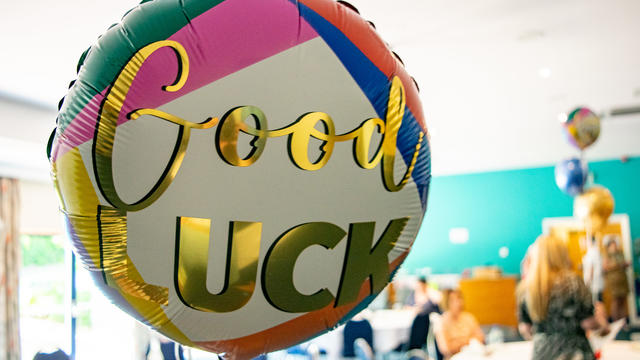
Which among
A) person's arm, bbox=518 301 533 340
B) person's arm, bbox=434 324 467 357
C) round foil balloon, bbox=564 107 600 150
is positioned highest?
round foil balloon, bbox=564 107 600 150

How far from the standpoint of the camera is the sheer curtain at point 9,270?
6.42m

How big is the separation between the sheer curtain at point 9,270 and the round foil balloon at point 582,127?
665 centimetres

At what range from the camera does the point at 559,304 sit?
3.09 m

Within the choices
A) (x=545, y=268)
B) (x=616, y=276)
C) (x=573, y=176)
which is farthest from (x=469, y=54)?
(x=616, y=276)

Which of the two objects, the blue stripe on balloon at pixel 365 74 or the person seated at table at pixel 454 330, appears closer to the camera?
the blue stripe on balloon at pixel 365 74

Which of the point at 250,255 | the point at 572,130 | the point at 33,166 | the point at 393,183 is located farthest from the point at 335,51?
the point at 33,166

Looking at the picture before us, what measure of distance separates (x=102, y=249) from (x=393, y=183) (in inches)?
20.3

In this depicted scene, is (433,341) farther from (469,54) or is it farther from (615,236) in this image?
(615,236)

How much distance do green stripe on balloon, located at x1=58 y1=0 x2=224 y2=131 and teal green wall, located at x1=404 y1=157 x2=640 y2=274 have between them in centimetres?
851

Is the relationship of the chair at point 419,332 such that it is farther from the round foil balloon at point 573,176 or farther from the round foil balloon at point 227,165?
the round foil balloon at point 227,165

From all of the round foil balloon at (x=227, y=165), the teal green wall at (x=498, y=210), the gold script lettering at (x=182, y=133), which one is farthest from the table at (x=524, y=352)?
the teal green wall at (x=498, y=210)

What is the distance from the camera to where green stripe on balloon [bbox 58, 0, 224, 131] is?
837 mm

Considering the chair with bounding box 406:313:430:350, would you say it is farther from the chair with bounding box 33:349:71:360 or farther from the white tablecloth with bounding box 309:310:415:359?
the chair with bounding box 33:349:71:360

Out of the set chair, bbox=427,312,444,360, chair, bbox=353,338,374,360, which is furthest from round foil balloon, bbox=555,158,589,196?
chair, bbox=353,338,374,360
